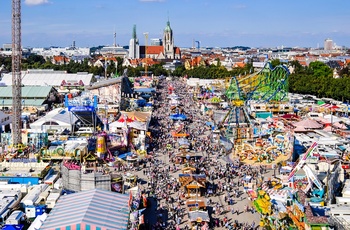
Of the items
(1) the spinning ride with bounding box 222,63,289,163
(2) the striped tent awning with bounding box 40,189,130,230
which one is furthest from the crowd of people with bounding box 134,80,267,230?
(1) the spinning ride with bounding box 222,63,289,163

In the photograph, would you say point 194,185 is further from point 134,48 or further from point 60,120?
point 134,48

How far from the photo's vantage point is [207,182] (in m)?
23.1

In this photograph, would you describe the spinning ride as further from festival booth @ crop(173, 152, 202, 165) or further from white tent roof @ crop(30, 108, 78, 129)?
white tent roof @ crop(30, 108, 78, 129)

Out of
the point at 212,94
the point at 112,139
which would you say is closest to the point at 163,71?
the point at 212,94

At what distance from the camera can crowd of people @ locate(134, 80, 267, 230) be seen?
18830 mm

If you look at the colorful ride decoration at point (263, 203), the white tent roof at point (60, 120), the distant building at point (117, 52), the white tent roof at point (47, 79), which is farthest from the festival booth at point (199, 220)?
the distant building at point (117, 52)

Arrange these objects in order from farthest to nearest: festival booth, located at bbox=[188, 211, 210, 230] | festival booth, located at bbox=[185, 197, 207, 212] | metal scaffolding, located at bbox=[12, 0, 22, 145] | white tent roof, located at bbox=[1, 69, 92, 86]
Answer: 1. white tent roof, located at bbox=[1, 69, 92, 86]
2. metal scaffolding, located at bbox=[12, 0, 22, 145]
3. festival booth, located at bbox=[185, 197, 207, 212]
4. festival booth, located at bbox=[188, 211, 210, 230]

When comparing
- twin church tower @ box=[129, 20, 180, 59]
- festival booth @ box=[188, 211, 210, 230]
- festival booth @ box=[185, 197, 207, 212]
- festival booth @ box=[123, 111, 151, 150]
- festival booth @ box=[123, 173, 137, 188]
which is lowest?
festival booth @ box=[188, 211, 210, 230]

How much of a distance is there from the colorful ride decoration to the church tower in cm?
11067

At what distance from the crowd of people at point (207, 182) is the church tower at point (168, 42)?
92099 millimetres

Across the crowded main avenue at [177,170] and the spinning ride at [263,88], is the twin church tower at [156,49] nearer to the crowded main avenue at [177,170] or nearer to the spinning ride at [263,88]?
the spinning ride at [263,88]

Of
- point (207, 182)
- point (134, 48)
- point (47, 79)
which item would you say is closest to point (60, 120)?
point (207, 182)

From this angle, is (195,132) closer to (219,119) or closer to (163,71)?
(219,119)

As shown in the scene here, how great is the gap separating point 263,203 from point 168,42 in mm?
114424
